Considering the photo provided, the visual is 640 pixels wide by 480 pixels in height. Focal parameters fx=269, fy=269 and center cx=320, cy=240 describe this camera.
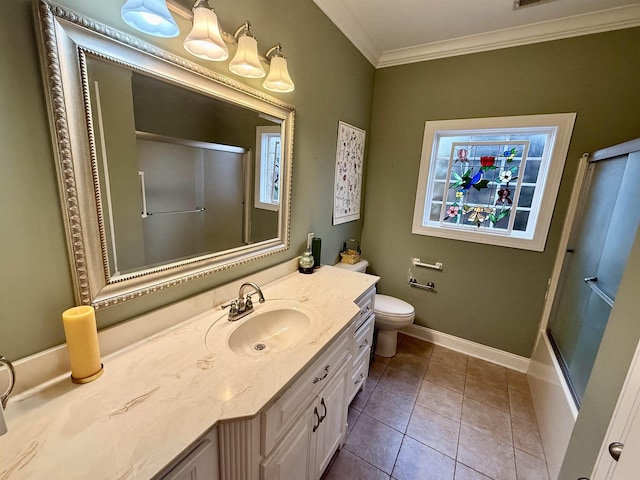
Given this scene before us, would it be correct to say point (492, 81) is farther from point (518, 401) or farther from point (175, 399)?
point (175, 399)

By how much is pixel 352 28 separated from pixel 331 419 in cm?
244

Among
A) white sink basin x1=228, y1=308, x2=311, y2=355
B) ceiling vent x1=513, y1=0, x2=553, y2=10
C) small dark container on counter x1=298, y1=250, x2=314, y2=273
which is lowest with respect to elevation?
white sink basin x1=228, y1=308, x2=311, y2=355

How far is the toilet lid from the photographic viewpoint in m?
2.15

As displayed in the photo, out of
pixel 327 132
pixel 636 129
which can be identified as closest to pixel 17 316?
pixel 327 132

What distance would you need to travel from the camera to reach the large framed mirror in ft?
2.44

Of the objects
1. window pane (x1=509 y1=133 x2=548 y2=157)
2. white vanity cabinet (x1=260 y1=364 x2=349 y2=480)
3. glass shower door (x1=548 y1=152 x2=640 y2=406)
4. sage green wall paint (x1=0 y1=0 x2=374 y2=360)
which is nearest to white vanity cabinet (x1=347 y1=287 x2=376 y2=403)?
white vanity cabinet (x1=260 y1=364 x2=349 y2=480)

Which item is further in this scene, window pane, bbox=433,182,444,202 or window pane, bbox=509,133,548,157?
window pane, bbox=433,182,444,202

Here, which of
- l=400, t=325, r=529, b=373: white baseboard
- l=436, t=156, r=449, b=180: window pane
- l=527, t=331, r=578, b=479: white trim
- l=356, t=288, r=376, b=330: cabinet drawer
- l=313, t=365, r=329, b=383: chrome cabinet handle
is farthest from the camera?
l=436, t=156, r=449, b=180: window pane

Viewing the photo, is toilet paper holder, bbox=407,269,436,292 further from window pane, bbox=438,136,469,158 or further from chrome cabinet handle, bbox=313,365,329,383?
chrome cabinet handle, bbox=313,365,329,383

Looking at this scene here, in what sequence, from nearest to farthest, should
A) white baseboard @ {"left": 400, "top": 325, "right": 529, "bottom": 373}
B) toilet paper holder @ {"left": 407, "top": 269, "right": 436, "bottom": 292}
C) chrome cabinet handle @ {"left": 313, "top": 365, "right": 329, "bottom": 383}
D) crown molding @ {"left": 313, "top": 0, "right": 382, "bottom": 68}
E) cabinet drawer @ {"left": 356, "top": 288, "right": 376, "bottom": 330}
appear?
1. chrome cabinet handle @ {"left": 313, "top": 365, "right": 329, "bottom": 383}
2. cabinet drawer @ {"left": 356, "top": 288, "right": 376, "bottom": 330}
3. crown molding @ {"left": 313, "top": 0, "right": 382, "bottom": 68}
4. white baseboard @ {"left": 400, "top": 325, "right": 529, "bottom": 373}
5. toilet paper holder @ {"left": 407, "top": 269, "right": 436, "bottom": 292}

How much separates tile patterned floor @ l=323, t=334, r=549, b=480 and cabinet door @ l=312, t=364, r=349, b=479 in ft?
0.61

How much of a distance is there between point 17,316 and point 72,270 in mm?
157

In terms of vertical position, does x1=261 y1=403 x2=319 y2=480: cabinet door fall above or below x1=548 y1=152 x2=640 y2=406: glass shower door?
below

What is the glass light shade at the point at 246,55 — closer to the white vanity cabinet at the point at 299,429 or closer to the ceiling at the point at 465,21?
the ceiling at the point at 465,21
